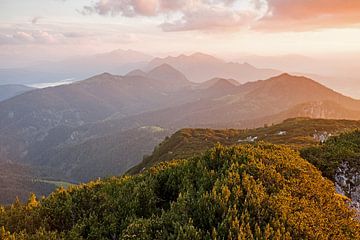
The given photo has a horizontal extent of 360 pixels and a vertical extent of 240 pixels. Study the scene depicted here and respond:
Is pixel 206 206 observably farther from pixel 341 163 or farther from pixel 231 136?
pixel 231 136

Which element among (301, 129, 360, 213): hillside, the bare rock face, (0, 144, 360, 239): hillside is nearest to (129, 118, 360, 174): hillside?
(301, 129, 360, 213): hillside

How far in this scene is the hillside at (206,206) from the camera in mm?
12789

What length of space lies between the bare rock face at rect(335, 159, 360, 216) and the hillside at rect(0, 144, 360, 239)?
11.2 feet

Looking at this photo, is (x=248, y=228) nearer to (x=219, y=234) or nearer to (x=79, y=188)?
(x=219, y=234)

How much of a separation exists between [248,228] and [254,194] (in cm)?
272

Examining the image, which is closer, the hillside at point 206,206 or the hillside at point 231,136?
the hillside at point 206,206

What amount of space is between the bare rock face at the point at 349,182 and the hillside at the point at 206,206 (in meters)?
3.41

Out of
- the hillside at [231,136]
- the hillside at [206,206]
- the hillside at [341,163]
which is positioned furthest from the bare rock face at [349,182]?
the hillside at [231,136]

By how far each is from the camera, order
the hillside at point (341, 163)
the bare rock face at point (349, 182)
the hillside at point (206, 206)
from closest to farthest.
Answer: the hillside at point (206, 206), the bare rock face at point (349, 182), the hillside at point (341, 163)

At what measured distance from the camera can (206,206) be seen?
1358 centimetres

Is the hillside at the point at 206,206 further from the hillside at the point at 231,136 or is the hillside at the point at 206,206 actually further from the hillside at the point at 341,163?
the hillside at the point at 231,136

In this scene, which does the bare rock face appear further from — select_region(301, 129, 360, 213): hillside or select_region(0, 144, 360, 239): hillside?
select_region(0, 144, 360, 239): hillside

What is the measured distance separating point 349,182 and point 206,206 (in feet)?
46.7

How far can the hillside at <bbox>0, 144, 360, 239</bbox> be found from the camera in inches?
504
